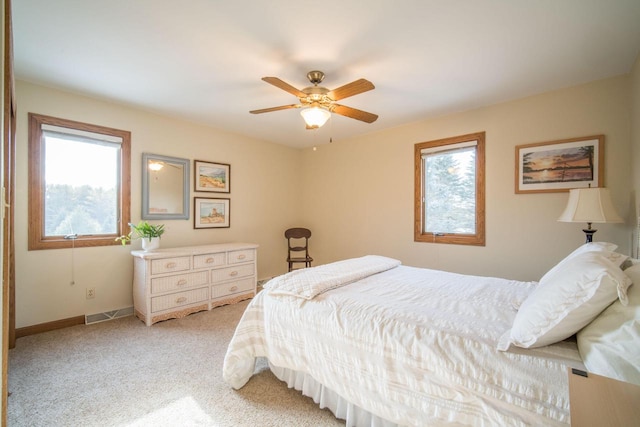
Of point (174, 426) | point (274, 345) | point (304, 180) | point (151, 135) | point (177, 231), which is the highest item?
point (151, 135)

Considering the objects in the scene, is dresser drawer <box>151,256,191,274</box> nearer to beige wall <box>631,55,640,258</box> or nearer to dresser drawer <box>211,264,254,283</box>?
dresser drawer <box>211,264,254,283</box>

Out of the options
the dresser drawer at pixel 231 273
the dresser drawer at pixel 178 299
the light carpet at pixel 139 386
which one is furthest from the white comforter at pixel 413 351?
the dresser drawer at pixel 231 273

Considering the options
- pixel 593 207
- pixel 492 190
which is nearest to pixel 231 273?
pixel 492 190

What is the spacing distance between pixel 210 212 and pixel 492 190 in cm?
369

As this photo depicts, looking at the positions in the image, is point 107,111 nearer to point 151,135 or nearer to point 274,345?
point 151,135

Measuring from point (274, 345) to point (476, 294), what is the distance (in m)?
1.37

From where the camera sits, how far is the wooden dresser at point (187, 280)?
3.00 m

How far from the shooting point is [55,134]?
112 inches

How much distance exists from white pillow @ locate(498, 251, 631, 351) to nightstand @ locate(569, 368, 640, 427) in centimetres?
38

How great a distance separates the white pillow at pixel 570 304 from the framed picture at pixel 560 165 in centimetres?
208

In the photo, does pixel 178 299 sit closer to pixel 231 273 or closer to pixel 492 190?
pixel 231 273

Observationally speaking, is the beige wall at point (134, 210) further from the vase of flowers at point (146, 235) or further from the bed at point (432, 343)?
the bed at point (432, 343)

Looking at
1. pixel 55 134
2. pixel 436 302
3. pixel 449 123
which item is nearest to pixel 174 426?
pixel 436 302

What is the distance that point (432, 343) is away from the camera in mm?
1229
